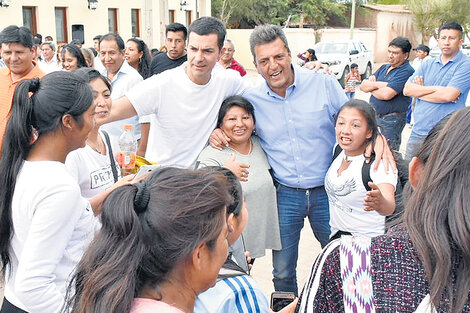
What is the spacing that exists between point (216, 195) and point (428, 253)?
0.58 m

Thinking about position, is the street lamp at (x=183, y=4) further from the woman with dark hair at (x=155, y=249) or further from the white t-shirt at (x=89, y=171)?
the woman with dark hair at (x=155, y=249)

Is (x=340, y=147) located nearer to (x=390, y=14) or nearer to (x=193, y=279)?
(x=193, y=279)

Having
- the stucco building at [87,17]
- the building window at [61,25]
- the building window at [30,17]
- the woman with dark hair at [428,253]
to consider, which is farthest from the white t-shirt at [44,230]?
the building window at [61,25]

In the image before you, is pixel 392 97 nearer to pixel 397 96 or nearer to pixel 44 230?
pixel 397 96

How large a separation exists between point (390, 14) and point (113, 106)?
113 feet

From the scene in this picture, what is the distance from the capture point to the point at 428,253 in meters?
1.16

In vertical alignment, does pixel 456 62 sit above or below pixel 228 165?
above

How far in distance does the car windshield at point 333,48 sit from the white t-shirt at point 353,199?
17.7 m

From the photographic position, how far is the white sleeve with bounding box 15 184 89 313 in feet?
5.96

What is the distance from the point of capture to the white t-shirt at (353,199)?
2.94 metres

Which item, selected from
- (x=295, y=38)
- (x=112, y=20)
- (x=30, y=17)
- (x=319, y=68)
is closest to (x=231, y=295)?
(x=319, y=68)

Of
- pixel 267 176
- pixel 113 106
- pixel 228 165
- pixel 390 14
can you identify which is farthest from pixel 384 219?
pixel 390 14

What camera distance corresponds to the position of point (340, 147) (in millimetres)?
3238

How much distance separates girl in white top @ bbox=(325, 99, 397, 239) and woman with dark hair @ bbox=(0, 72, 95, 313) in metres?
1.56
